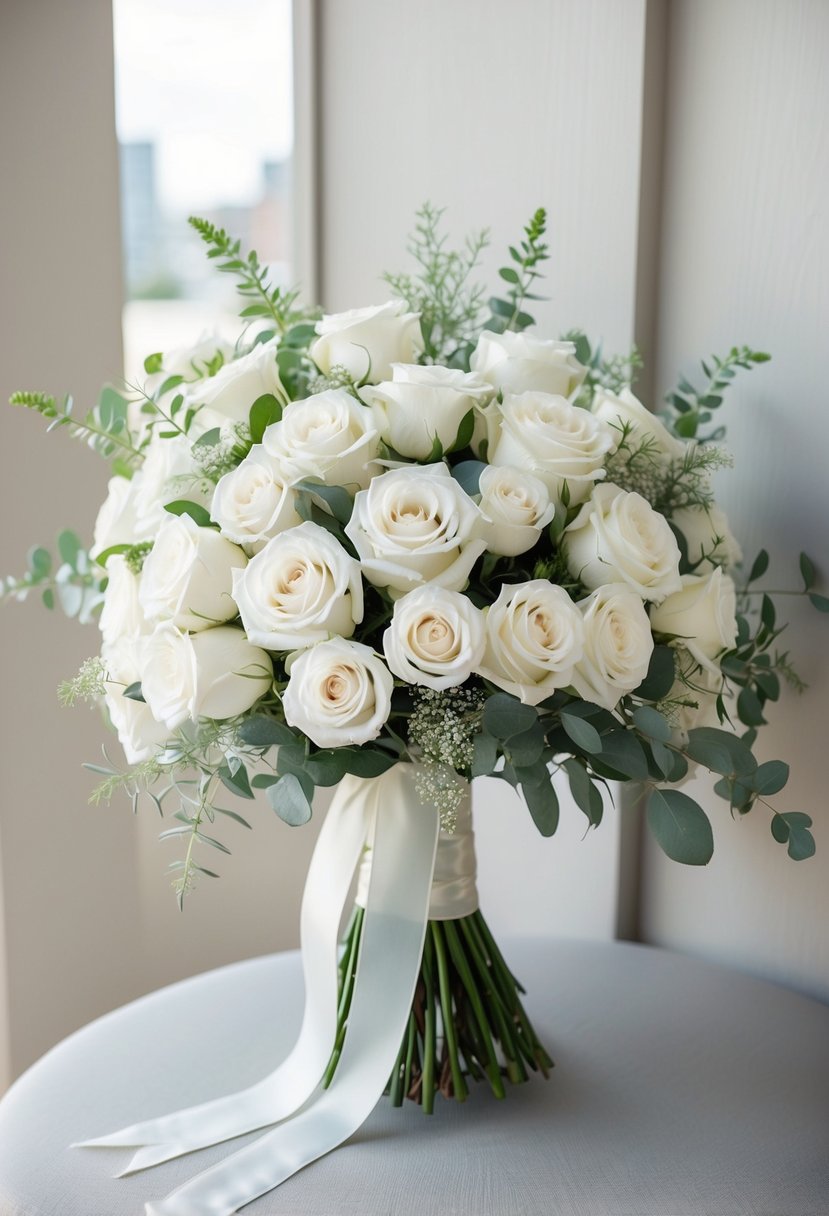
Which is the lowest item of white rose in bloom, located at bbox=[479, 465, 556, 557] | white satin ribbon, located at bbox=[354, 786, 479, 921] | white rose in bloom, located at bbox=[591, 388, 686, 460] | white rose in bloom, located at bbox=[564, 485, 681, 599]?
white satin ribbon, located at bbox=[354, 786, 479, 921]

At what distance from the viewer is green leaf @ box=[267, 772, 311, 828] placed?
0.78 m

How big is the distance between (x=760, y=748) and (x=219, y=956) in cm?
80

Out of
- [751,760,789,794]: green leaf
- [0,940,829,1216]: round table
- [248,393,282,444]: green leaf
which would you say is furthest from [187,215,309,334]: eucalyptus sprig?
[0,940,829,1216]: round table

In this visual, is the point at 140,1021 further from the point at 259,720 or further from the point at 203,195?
the point at 203,195

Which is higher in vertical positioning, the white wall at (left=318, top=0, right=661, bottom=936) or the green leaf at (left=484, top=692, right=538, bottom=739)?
the white wall at (left=318, top=0, right=661, bottom=936)

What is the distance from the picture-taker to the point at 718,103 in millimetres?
1123

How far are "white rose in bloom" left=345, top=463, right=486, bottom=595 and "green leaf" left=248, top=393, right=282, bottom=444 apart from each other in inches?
4.7

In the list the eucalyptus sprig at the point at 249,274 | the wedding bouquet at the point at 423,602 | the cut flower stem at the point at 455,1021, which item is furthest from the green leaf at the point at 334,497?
the cut flower stem at the point at 455,1021

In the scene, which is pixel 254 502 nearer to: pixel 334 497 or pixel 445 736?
pixel 334 497

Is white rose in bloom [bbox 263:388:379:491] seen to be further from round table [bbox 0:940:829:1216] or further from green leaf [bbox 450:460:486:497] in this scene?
round table [bbox 0:940:829:1216]

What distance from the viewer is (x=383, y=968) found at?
0.89m

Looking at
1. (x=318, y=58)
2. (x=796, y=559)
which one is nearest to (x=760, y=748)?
(x=796, y=559)

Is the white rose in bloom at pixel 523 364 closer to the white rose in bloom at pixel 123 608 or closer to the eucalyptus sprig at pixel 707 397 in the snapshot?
the eucalyptus sprig at pixel 707 397

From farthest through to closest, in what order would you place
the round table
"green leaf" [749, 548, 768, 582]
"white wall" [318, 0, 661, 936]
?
"white wall" [318, 0, 661, 936], "green leaf" [749, 548, 768, 582], the round table
